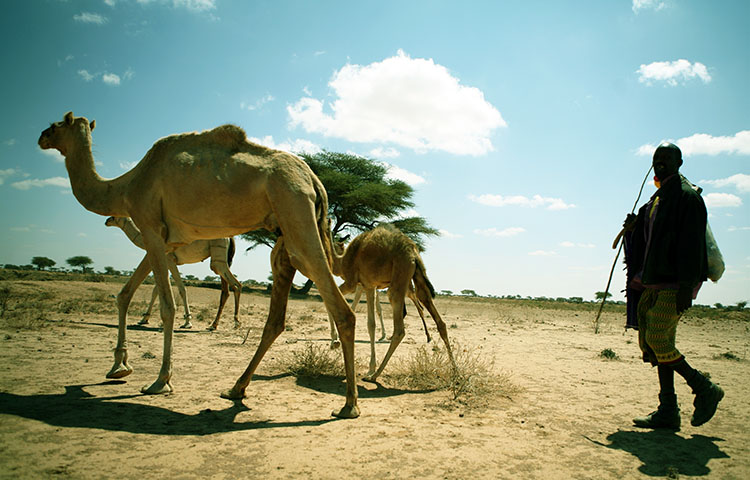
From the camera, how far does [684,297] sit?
391 cm

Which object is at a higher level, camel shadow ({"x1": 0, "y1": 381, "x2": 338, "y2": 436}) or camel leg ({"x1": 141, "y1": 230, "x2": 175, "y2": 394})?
camel leg ({"x1": 141, "y1": 230, "x2": 175, "y2": 394})

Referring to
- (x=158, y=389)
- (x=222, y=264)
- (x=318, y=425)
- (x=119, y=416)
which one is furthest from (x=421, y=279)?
(x=222, y=264)

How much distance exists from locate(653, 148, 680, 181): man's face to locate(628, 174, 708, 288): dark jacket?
5.9 inches

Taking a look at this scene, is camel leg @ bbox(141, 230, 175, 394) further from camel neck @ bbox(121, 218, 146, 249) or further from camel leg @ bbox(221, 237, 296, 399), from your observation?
camel neck @ bbox(121, 218, 146, 249)

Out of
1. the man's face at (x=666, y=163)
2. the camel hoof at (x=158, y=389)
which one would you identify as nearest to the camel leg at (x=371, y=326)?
the camel hoof at (x=158, y=389)

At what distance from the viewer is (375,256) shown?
6492mm

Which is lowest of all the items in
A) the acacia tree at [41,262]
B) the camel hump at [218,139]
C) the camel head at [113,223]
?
the acacia tree at [41,262]

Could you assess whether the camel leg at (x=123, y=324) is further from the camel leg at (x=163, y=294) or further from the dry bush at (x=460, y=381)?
the dry bush at (x=460, y=381)

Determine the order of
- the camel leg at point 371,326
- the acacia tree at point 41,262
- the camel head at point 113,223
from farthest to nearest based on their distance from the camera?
the acacia tree at point 41,262, the camel head at point 113,223, the camel leg at point 371,326

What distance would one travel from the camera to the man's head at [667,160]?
4438mm

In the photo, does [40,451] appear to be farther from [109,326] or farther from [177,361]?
[109,326]

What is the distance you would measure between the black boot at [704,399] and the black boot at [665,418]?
147 mm

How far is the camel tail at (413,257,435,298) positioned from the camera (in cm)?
657

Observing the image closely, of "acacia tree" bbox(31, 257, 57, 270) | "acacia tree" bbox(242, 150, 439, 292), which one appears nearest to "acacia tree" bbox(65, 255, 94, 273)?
"acacia tree" bbox(31, 257, 57, 270)
